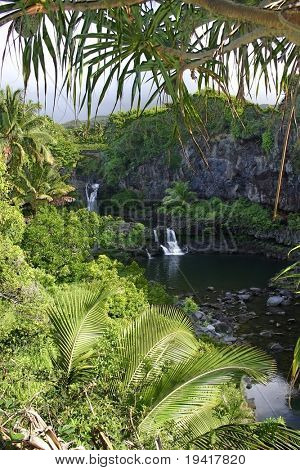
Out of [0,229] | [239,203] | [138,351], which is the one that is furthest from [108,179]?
[138,351]

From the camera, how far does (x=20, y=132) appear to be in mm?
15984

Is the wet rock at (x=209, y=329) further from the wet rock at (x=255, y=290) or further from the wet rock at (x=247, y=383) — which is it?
the wet rock at (x=255, y=290)

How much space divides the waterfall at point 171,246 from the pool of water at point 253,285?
112 cm

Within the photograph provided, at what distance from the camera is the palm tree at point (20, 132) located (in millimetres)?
15120

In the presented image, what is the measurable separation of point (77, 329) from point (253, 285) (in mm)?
19362

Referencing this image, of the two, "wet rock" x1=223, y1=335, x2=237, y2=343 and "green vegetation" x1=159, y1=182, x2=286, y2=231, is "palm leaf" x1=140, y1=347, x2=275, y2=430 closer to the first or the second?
"wet rock" x1=223, y1=335, x2=237, y2=343

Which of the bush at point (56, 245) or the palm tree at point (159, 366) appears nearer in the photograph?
the palm tree at point (159, 366)

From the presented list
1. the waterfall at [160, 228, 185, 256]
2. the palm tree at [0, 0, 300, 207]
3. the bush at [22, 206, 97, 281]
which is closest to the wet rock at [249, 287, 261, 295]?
the waterfall at [160, 228, 185, 256]

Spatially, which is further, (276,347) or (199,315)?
(199,315)

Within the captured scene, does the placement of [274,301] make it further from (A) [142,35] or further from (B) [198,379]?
(A) [142,35]

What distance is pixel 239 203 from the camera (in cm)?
3516

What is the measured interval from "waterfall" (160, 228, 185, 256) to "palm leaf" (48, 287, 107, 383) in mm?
26628

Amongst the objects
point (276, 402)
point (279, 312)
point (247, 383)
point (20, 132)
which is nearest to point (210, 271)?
point (279, 312)

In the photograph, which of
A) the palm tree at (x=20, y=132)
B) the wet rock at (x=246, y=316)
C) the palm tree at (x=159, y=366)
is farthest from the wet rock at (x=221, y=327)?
the palm tree at (x=159, y=366)
